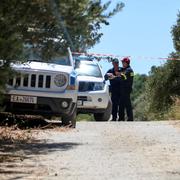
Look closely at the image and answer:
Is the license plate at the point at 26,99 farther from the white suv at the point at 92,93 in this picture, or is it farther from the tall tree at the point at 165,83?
the tall tree at the point at 165,83

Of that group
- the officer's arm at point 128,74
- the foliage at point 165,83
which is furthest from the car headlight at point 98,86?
the foliage at point 165,83

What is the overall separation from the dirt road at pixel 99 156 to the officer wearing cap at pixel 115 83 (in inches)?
197

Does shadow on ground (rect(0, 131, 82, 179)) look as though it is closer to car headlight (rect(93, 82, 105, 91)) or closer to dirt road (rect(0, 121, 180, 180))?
dirt road (rect(0, 121, 180, 180))

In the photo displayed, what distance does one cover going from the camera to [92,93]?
650 inches

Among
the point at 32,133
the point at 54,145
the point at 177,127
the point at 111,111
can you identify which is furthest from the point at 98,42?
the point at 111,111

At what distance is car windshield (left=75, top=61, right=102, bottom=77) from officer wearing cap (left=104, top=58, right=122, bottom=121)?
1.01ft

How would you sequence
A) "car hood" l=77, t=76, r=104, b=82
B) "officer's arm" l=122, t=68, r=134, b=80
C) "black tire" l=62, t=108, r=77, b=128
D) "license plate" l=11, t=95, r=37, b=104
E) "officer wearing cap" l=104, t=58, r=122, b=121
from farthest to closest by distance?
"officer wearing cap" l=104, t=58, r=122, b=121 → "officer's arm" l=122, t=68, r=134, b=80 → "car hood" l=77, t=76, r=104, b=82 → "black tire" l=62, t=108, r=77, b=128 → "license plate" l=11, t=95, r=37, b=104

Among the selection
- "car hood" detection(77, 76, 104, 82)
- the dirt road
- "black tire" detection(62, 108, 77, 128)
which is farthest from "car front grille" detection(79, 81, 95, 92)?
the dirt road

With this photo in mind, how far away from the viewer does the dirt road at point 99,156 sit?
725 cm

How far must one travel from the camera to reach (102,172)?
7.38 m

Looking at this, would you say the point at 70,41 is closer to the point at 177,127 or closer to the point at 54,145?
the point at 54,145

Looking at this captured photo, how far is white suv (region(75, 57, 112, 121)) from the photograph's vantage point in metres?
16.5

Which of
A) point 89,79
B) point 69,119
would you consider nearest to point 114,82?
point 89,79

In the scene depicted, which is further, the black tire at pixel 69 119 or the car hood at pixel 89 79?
the car hood at pixel 89 79
